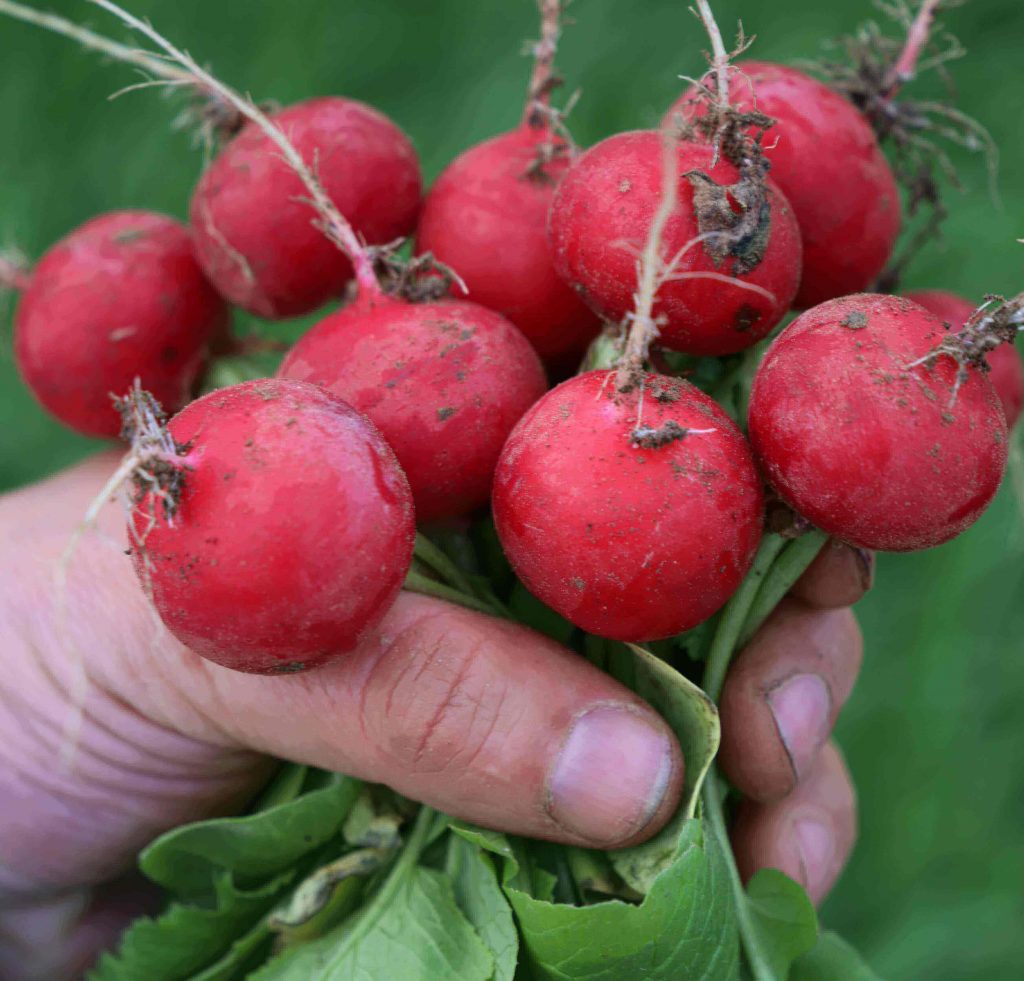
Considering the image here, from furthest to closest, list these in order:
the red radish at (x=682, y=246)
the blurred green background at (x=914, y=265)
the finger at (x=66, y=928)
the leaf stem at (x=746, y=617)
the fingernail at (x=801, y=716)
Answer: the blurred green background at (x=914, y=265) < the finger at (x=66, y=928) < the fingernail at (x=801, y=716) < the leaf stem at (x=746, y=617) < the red radish at (x=682, y=246)

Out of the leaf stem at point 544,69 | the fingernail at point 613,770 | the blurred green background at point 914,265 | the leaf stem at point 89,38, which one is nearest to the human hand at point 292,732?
the fingernail at point 613,770

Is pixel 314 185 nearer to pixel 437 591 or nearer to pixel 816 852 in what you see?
pixel 437 591

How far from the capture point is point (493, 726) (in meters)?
1.15

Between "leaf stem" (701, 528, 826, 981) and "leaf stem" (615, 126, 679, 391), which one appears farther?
"leaf stem" (701, 528, 826, 981)

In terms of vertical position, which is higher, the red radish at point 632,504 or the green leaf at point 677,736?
the red radish at point 632,504

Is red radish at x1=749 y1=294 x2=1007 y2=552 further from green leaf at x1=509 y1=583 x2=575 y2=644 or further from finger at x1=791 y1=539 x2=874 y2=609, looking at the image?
green leaf at x1=509 y1=583 x2=575 y2=644

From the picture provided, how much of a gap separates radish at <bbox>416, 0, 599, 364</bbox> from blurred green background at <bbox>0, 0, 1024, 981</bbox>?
133 cm

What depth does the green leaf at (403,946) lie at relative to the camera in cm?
119

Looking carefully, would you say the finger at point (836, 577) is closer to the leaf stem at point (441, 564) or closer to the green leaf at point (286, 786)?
the leaf stem at point (441, 564)

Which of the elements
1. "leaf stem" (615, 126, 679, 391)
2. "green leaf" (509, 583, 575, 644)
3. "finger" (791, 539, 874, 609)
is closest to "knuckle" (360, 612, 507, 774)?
"green leaf" (509, 583, 575, 644)

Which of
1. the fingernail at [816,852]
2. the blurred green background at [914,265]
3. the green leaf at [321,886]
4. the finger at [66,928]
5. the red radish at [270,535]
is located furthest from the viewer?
the blurred green background at [914,265]

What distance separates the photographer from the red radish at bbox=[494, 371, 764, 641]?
95 centimetres

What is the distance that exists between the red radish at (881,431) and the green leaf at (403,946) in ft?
2.26

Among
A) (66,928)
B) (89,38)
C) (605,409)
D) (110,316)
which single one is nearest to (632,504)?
(605,409)
